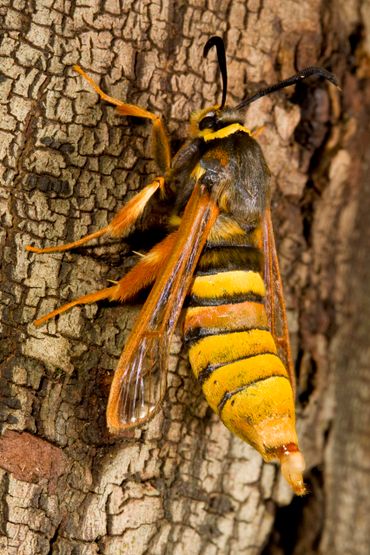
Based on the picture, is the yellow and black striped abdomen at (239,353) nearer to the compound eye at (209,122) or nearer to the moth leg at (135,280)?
the moth leg at (135,280)

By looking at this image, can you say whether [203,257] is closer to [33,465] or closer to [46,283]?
[46,283]

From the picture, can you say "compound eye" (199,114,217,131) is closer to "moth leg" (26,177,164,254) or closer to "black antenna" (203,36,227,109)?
"black antenna" (203,36,227,109)

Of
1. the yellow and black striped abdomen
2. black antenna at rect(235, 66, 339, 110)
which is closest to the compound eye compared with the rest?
black antenna at rect(235, 66, 339, 110)

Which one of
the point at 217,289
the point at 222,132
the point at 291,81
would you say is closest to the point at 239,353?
the point at 217,289

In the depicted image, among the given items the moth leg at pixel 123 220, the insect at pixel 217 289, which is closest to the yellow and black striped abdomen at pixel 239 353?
the insect at pixel 217 289

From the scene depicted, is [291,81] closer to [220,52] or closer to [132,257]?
[220,52]

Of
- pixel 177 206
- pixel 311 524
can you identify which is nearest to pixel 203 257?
pixel 177 206
